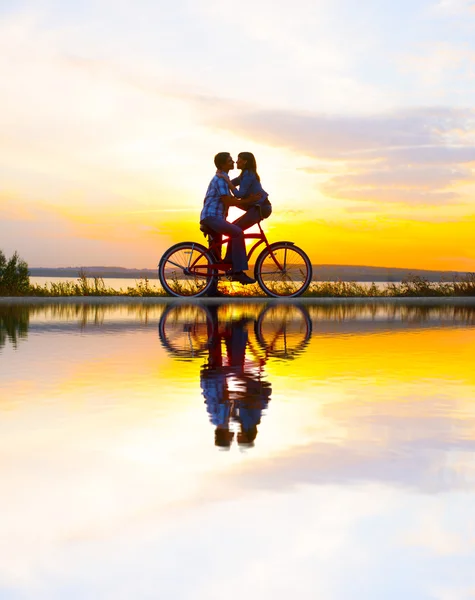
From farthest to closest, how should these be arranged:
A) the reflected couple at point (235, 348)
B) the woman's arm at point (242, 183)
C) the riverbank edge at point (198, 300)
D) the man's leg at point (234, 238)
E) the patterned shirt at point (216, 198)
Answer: the riverbank edge at point (198, 300) → the woman's arm at point (242, 183) → the patterned shirt at point (216, 198) → the man's leg at point (234, 238) → the reflected couple at point (235, 348)

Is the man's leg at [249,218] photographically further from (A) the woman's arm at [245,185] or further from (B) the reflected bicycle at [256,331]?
(B) the reflected bicycle at [256,331]

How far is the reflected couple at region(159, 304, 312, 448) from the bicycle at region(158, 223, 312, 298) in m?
0.70

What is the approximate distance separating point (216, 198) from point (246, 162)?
0.97 metres

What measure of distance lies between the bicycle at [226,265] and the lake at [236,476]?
27.2 ft

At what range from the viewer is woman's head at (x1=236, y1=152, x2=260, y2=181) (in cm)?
1744

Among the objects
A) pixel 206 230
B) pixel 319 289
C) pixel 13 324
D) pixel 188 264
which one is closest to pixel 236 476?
pixel 13 324

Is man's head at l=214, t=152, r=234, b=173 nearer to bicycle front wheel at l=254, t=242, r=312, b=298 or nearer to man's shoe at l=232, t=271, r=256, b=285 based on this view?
bicycle front wheel at l=254, t=242, r=312, b=298

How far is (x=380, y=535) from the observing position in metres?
3.69

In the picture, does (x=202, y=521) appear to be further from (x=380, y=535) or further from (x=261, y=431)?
(x=261, y=431)

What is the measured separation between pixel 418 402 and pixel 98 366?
3274 mm

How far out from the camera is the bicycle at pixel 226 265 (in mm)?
17766

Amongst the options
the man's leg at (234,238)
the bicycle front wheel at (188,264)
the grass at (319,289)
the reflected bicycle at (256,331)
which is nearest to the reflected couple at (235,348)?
the reflected bicycle at (256,331)

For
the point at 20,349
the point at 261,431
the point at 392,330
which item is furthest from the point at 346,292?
the point at 261,431

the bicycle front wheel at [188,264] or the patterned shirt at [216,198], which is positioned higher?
the patterned shirt at [216,198]
